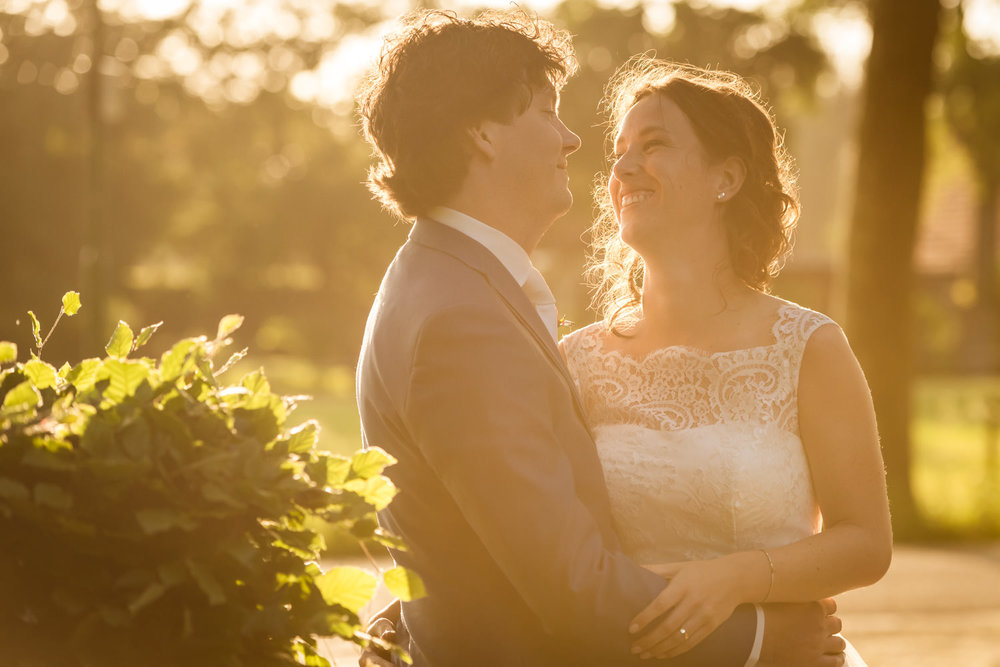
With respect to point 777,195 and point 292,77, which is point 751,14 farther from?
point 777,195

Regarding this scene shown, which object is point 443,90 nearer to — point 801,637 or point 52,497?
point 52,497

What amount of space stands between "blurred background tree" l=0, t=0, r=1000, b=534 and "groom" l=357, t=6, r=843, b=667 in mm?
13527

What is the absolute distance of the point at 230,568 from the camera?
1970mm

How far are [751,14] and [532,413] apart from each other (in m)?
31.0

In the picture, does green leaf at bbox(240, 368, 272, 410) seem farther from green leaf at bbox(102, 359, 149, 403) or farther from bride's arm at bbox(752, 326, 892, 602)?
bride's arm at bbox(752, 326, 892, 602)

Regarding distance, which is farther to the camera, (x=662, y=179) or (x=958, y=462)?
(x=958, y=462)

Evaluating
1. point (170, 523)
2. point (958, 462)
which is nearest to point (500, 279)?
point (170, 523)

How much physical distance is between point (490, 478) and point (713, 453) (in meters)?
1.11

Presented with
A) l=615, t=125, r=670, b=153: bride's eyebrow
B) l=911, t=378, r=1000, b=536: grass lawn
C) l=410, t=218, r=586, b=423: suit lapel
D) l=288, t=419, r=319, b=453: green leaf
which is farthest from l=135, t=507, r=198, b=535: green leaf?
l=911, t=378, r=1000, b=536: grass lawn

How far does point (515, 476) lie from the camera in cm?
234

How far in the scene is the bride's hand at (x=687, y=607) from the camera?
2.46 metres

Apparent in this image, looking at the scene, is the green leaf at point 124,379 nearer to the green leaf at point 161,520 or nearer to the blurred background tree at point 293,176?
the green leaf at point 161,520

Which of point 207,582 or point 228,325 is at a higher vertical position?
point 228,325

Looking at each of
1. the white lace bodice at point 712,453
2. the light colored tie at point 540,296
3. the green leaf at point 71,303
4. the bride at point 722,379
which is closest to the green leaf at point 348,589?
the green leaf at point 71,303
